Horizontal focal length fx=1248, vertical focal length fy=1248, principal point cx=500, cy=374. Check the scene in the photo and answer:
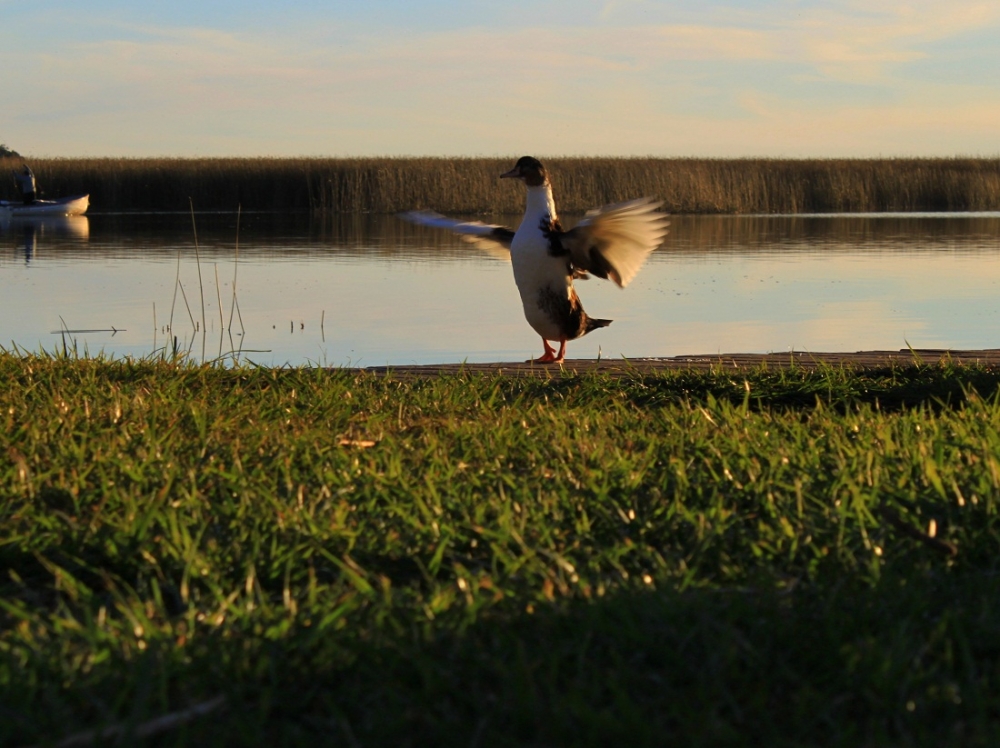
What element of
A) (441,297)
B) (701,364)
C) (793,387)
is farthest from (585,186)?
(793,387)

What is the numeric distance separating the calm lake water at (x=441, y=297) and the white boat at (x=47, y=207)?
5.33 meters

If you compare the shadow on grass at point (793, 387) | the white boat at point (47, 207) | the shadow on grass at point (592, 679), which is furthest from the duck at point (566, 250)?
the white boat at point (47, 207)

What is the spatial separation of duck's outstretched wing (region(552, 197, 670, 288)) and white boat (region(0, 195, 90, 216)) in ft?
74.7

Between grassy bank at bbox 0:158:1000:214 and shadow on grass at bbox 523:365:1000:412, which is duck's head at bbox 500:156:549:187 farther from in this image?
grassy bank at bbox 0:158:1000:214

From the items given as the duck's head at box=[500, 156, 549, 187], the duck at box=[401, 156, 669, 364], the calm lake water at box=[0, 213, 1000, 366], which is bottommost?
the calm lake water at box=[0, 213, 1000, 366]

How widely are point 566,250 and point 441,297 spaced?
6147 millimetres

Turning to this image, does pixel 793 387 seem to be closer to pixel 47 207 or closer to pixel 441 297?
pixel 441 297

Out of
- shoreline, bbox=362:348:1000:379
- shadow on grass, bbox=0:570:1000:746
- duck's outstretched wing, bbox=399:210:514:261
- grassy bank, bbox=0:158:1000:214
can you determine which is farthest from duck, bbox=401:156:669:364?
grassy bank, bbox=0:158:1000:214

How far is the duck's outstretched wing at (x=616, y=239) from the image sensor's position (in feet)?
18.3

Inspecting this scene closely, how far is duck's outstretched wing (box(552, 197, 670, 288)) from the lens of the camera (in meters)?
5.57

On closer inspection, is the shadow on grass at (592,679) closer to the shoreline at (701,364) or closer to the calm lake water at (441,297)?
the shoreline at (701,364)

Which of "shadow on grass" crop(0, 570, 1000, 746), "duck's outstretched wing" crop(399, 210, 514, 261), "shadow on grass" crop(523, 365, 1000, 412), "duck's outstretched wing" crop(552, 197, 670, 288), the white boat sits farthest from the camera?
the white boat

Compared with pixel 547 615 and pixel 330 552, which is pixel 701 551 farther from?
pixel 330 552

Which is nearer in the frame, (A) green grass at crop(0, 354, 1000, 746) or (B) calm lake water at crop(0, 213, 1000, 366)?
(A) green grass at crop(0, 354, 1000, 746)
